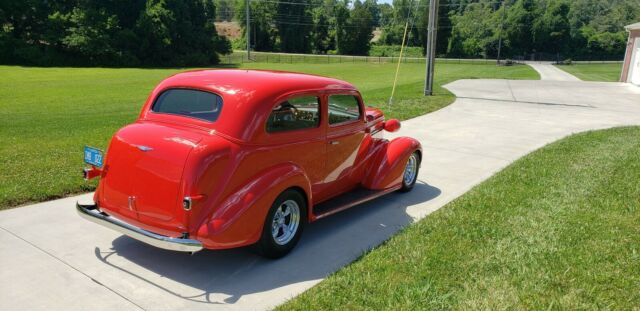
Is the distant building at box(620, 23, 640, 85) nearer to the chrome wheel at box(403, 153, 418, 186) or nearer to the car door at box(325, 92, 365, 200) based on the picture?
the chrome wheel at box(403, 153, 418, 186)

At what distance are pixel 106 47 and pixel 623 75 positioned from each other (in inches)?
1886

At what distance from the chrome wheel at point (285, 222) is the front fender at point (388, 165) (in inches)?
60.2

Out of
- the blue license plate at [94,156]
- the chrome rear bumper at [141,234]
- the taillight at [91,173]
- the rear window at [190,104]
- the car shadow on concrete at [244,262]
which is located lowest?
the car shadow on concrete at [244,262]

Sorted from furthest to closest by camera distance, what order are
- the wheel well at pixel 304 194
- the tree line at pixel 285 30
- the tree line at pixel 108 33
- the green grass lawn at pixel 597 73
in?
the tree line at pixel 285 30 < the tree line at pixel 108 33 < the green grass lawn at pixel 597 73 < the wheel well at pixel 304 194

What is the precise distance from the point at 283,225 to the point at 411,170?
2744 mm

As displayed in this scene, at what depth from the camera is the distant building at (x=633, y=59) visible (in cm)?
2771

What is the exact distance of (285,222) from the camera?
183 inches

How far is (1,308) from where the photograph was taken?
3557mm

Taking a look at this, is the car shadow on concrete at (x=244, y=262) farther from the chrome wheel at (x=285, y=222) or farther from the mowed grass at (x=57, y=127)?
the mowed grass at (x=57, y=127)

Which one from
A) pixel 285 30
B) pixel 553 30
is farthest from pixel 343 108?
pixel 553 30

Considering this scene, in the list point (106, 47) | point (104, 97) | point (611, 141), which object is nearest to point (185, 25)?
point (106, 47)

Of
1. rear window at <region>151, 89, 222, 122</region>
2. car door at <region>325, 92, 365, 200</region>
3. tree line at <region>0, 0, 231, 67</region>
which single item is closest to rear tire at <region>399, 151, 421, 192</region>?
car door at <region>325, 92, 365, 200</region>

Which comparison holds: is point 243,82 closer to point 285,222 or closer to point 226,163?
point 226,163

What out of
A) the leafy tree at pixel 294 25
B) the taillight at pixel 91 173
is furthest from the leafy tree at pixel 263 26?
the taillight at pixel 91 173
